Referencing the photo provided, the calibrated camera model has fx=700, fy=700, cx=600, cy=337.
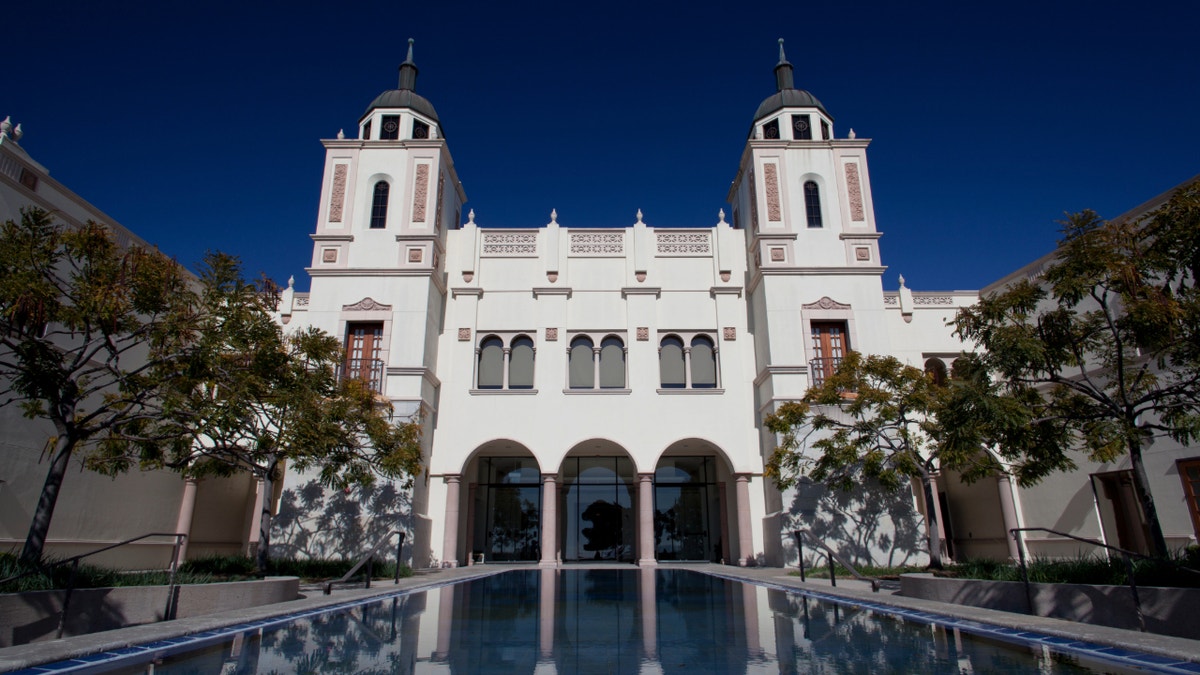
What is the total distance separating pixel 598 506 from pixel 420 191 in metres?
11.1

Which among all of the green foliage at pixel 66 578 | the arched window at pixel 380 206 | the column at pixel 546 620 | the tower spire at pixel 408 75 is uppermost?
the tower spire at pixel 408 75

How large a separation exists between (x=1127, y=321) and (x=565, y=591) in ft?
27.8

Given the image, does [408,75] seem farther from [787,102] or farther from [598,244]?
[787,102]

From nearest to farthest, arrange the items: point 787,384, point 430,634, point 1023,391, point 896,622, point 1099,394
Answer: point 430,634
point 896,622
point 1099,394
point 1023,391
point 787,384

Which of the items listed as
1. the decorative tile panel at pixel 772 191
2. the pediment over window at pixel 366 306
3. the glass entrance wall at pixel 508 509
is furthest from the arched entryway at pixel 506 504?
the decorative tile panel at pixel 772 191

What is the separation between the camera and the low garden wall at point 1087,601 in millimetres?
6125

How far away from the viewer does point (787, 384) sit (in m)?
18.7

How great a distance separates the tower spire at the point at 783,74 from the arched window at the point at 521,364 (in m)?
12.4

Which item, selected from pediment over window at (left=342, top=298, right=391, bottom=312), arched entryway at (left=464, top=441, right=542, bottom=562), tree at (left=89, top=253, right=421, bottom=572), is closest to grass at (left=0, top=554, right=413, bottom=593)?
tree at (left=89, top=253, right=421, bottom=572)

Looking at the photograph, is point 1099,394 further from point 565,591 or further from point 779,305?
point 779,305

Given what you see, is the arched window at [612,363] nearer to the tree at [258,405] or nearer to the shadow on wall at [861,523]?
the shadow on wall at [861,523]

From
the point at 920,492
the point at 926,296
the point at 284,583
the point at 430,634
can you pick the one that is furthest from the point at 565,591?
the point at 926,296

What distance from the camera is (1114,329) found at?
29.2ft

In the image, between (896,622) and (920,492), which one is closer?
(896,622)
